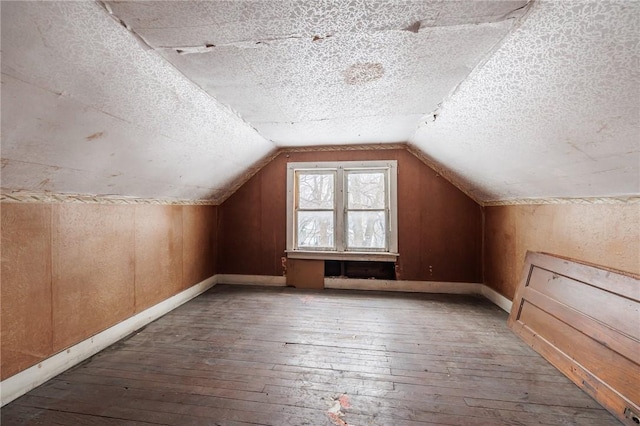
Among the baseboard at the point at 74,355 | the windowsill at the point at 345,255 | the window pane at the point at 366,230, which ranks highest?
the window pane at the point at 366,230

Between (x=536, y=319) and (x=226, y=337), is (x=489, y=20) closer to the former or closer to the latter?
(x=536, y=319)

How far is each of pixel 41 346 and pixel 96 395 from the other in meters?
0.60

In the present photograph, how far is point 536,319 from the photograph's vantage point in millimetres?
2496

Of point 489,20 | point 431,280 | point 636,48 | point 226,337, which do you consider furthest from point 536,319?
point 226,337

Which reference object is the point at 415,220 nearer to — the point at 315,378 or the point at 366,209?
the point at 366,209

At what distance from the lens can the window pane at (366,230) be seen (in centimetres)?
413

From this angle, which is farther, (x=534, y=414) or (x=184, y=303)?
(x=184, y=303)

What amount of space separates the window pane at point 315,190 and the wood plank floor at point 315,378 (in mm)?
1776

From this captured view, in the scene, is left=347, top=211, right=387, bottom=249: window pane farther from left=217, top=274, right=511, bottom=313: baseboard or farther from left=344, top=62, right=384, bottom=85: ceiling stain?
left=344, top=62, right=384, bottom=85: ceiling stain

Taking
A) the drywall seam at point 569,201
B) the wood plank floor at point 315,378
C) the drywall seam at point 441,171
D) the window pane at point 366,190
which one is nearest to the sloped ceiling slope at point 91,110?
the wood plank floor at point 315,378

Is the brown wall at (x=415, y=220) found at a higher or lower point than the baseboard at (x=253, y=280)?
higher

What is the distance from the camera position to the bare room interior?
128 centimetres

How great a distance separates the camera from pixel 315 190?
4324mm

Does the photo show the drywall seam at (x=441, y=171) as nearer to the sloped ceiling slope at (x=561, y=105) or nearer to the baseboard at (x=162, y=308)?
the sloped ceiling slope at (x=561, y=105)
